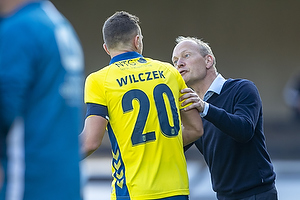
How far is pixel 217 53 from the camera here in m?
16.1

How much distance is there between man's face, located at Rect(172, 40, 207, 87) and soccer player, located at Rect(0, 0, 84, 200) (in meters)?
2.05

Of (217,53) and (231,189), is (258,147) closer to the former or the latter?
(231,189)

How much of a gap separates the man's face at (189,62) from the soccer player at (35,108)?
205 centimetres

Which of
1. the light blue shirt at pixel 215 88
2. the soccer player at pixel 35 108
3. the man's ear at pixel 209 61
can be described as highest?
the man's ear at pixel 209 61

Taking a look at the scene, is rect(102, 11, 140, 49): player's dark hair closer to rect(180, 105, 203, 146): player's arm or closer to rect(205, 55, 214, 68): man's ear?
rect(180, 105, 203, 146): player's arm

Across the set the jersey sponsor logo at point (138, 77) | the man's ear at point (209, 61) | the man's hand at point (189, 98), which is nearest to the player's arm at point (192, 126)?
the man's hand at point (189, 98)

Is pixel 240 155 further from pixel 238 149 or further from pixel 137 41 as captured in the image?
pixel 137 41

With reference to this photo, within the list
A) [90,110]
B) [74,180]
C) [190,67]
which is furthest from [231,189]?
[74,180]

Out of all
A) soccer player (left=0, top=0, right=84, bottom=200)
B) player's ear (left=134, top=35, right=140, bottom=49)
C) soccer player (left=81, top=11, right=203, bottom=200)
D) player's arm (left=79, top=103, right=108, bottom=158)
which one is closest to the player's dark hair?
player's ear (left=134, top=35, right=140, bottom=49)

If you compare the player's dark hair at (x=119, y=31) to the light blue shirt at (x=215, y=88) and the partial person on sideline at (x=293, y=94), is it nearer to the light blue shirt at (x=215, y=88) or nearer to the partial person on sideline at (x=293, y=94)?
the light blue shirt at (x=215, y=88)

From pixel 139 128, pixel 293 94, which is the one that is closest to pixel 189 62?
pixel 139 128

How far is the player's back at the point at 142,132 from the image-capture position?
9.87ft

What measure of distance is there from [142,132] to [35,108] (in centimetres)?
131

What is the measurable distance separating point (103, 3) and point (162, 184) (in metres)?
13.4
